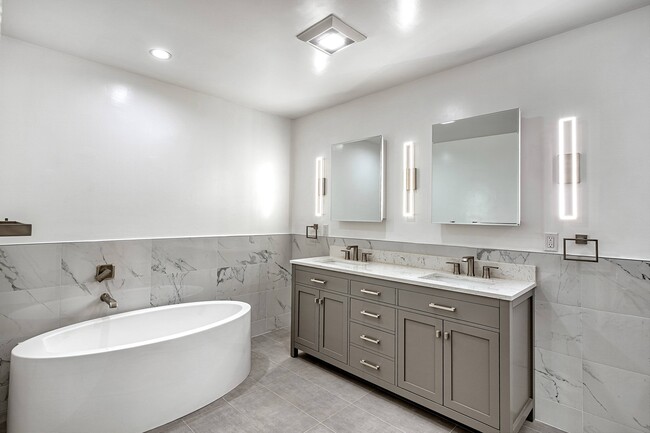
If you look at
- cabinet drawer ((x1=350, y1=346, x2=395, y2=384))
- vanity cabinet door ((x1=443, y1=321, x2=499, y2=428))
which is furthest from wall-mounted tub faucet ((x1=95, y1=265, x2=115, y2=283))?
vanity cabinet door ((x1=443, y1=321, x2=499, y2=428))

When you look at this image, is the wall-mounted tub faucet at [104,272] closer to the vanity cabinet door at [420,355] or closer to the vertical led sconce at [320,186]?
the vertical led sconce at [320,186]

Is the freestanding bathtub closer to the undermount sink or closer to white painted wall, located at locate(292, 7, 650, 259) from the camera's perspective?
the undermount sink

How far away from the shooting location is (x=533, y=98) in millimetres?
2447

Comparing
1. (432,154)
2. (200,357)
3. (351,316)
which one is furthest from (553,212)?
(200,357)

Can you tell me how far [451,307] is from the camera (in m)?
2.28

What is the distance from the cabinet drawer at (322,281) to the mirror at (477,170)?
1003 millimetres

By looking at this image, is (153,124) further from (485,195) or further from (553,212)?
(553,212)

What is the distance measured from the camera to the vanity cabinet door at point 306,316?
322 cm

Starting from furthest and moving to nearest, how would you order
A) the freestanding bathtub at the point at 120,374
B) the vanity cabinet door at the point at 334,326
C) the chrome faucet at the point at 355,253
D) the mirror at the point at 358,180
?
the chrome faucet at the point at 355,253
the mirror at the point at 358,180
the vanity cabinet door at the point at 334,326
the freestanding bathtub at the point at 120,374

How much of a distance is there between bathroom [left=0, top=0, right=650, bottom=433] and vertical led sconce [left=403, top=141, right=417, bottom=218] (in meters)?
0.05

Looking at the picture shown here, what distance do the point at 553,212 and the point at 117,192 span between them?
3.53 meters

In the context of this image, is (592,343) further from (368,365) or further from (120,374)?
(120,374)

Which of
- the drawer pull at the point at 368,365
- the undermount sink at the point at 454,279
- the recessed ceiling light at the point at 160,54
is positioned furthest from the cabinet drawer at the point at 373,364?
the recessed ceiling light at the point at 160,54

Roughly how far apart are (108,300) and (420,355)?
2.55m
